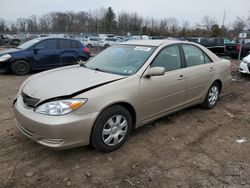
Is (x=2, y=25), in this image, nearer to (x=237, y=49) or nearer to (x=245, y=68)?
(x=237, y=49)

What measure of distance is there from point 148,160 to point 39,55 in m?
7.14

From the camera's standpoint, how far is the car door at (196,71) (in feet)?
14.4

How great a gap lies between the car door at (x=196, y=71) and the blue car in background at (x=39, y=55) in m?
6.10

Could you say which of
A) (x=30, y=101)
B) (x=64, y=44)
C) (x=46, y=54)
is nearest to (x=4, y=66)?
(x=46, y=54)

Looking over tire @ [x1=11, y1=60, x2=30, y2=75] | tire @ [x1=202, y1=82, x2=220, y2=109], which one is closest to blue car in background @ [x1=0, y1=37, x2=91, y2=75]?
tire @ [x1=11, y1=60, x2=30, y2=75]

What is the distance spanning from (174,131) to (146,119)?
656 millimetres

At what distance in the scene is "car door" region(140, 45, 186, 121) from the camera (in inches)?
141

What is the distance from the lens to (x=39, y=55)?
8898 millimetres

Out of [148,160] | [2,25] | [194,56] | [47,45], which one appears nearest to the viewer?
Result: [148,160]

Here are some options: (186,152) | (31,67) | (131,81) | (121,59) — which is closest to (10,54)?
(31,67)

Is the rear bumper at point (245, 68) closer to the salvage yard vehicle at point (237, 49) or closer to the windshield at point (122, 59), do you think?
the windshield at point (122, 59)

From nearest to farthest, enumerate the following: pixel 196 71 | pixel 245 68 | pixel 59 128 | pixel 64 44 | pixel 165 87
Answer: pixel 59 128
pixel 165 87
pixel 196 71
pixel 245 68
pixel 64 44

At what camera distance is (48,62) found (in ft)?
29.9

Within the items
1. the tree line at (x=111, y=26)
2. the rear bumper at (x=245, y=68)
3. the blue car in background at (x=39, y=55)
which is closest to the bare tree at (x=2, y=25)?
the tree line at (x=111, y=26)
